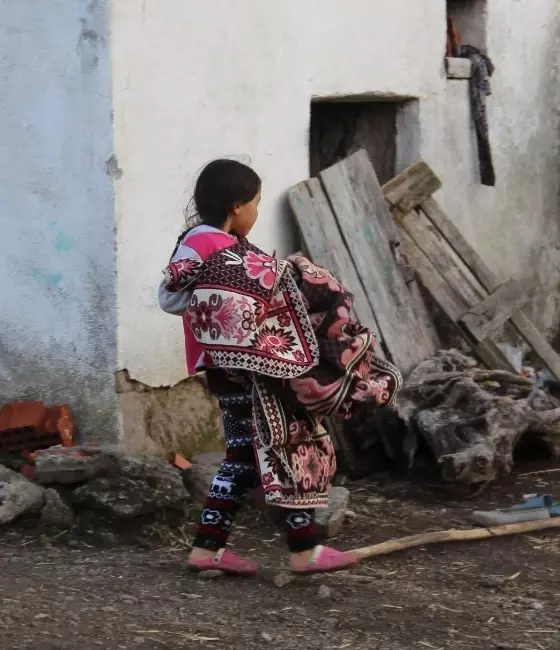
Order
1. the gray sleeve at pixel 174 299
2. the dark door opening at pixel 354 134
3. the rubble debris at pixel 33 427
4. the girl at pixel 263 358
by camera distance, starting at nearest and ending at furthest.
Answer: the girl at pixel 263 358 → the gray sleeve at pixel 174 299 → the rubble debris at pixel 33 427 → the dark door opening at pixel 354 134

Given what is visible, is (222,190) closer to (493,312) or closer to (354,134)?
(493,312)

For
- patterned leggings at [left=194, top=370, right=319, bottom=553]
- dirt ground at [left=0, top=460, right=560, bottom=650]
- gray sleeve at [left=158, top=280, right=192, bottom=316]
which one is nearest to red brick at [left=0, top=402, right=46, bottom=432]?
dirt ground at [left=0, top=460, right=560, bottom=650]

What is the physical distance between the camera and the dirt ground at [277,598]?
3.55m

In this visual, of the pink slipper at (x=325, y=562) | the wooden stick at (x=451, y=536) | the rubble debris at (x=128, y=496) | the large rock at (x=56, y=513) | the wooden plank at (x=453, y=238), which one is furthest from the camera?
the wooden plank at (x=453, y=238)

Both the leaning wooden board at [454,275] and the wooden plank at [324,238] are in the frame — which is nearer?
the wooden plank at [324,238]

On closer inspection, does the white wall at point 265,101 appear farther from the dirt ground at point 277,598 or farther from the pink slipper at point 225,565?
the pink slipper at point 225,565

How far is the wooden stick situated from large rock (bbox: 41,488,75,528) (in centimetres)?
119

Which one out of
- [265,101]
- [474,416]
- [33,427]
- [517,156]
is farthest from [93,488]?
[517,156]

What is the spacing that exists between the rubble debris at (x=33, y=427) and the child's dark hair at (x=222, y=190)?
1.56 m

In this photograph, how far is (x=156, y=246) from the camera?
525 centimetres

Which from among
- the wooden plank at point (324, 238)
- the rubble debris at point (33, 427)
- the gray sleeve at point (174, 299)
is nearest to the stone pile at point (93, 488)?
the rubble debris at point (33, 427)

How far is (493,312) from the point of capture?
6320 millimetres

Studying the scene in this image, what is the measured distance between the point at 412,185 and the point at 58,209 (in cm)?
206

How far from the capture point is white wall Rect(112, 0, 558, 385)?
16.9 feet
